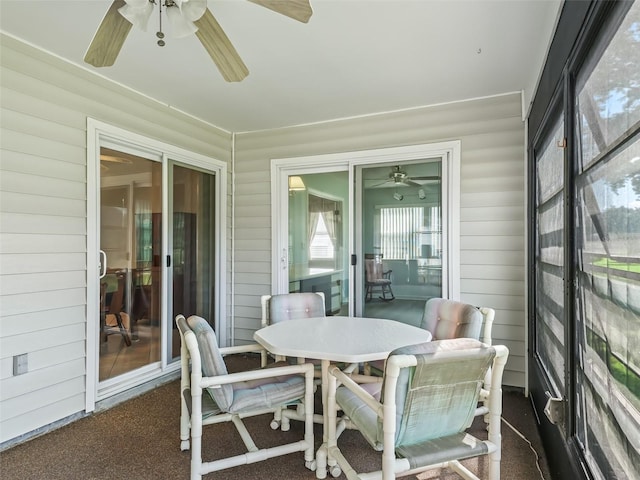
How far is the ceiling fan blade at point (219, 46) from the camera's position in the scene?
1750 millimetres

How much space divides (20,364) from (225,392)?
5.07 ft

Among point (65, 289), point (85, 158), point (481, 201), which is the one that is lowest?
point (65, 289)

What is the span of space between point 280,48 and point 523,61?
1.73 metres

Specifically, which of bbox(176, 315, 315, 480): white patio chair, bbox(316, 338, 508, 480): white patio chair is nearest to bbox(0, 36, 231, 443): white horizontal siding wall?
bbox(176, 315, 315, 480): white patio chair

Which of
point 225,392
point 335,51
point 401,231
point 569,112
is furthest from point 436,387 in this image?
point 401,231

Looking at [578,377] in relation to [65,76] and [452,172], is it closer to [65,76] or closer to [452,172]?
[452,172]

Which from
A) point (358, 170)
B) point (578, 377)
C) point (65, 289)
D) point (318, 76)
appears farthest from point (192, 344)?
point (358, 170)

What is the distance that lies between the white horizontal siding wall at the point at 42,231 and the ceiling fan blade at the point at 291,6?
74.3 inches

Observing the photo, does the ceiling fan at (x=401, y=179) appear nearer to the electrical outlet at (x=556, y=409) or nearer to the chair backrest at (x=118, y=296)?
the electrical outlet at (x=556, y=409)

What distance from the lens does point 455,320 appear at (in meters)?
2.57

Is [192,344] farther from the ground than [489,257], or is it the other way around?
[489,257]

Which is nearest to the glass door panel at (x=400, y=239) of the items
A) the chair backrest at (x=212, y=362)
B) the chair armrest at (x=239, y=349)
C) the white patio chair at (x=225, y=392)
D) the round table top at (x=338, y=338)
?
the round table top at (x=338, y=338)

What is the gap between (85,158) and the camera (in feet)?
9.18

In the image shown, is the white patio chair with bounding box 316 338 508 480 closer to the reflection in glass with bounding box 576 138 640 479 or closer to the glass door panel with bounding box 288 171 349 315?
the reflection in glass with bounding box 576 138 640 479
